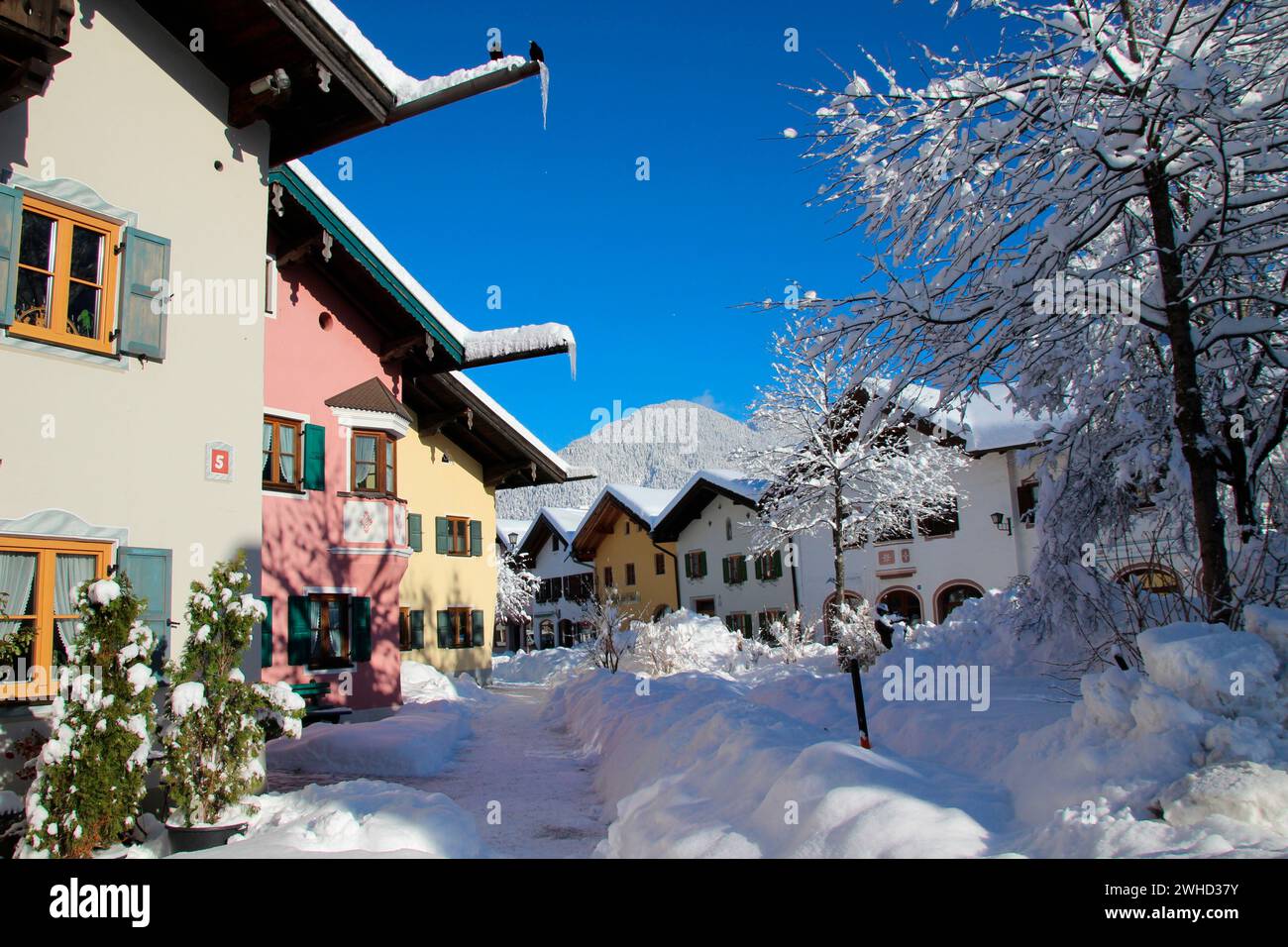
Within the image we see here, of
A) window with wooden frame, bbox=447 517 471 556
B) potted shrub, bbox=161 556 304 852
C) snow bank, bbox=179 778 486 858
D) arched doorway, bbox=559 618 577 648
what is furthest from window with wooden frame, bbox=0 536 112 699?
arched doorway, bbox=559 618 577 648

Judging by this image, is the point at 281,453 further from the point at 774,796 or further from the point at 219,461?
the point at 774,796

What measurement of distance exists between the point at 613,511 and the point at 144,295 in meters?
35.8

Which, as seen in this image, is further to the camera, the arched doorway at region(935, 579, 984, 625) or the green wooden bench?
the arched doorway at region(935, 579, 984, 625)

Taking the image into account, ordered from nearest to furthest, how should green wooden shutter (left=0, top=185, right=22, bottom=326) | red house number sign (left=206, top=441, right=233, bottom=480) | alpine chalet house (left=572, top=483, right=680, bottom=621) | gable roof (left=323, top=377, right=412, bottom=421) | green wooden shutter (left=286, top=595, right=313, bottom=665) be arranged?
green wooden shutter (left=0, top=185, right=22, bottom=326) → red house number sign (left=206, top=441, right=233, bottom=480) → green wooden shutter (left=286, top=595, right=313, bottom=665) → gable roof (left=323, top=377, right=412, bottom=421) → alpine chalet house (left=572, top=483, right=680, bottom=621)

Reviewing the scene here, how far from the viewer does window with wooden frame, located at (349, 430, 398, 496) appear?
1585 cm

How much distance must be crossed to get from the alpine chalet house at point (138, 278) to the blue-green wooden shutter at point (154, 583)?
20mm

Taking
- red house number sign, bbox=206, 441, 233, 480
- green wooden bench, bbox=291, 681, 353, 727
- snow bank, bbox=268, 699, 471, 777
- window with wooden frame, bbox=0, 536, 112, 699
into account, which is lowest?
snow bank, bbox=268, 699, 471, 777

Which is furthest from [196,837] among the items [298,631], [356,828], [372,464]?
[372,464]

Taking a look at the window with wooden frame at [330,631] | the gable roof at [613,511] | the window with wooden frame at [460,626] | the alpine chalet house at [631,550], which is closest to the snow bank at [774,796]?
the window with wooden frame at [330,631]

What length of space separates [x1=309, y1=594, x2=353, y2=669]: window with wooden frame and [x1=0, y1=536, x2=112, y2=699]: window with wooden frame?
731 centimetres

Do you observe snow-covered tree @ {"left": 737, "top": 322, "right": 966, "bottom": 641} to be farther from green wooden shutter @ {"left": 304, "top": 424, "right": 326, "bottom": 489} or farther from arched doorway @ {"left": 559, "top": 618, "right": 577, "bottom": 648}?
arched doorway @ {"left": 559, "top": 618, "right": 577, "bottom": 648}

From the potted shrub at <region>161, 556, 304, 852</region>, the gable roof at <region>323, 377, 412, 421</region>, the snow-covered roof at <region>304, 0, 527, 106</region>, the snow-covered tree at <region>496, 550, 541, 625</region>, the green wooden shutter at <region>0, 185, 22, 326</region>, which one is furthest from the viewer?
the snow-covered tree at <region>496, 550, 541, 625</region>
